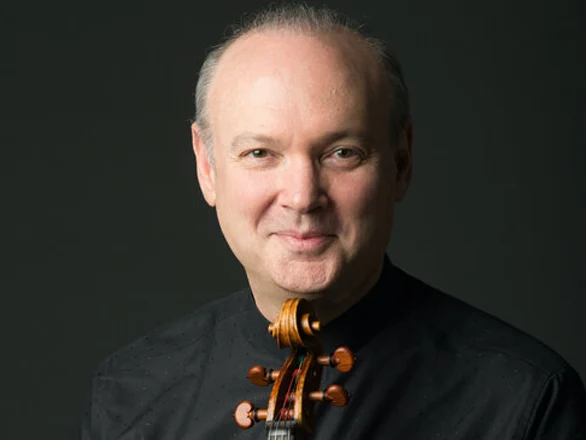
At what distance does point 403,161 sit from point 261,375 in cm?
63

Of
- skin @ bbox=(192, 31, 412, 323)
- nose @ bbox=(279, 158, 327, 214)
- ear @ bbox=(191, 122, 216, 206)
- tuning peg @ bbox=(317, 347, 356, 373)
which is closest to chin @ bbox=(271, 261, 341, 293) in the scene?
skin @ bbox=(192, 31, 412, 323)

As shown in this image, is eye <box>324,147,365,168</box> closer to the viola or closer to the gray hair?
the gray hair

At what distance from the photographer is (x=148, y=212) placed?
174 inches

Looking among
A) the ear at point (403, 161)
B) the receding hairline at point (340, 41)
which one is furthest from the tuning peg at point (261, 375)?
the receding hairline at point (340, 41)

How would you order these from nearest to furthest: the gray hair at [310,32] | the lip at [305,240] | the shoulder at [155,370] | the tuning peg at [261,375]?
1. the tuning peg at [261,375]
2. the lip at [305,240]
3. the gray hair at [310,32]
4. the shoulder at [155,370]

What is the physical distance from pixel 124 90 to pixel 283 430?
6.46 ft

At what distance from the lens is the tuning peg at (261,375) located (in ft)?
9.22

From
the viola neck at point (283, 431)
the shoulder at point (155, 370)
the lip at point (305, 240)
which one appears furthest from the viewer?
the shoulder at point (155, 370)

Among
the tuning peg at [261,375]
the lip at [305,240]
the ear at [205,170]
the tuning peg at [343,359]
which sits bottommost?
the tuning peg at [261,375]

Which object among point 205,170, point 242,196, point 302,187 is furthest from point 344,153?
point 205,170

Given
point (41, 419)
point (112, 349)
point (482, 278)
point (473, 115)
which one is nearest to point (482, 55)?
point (473, 115)

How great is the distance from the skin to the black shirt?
18 cm

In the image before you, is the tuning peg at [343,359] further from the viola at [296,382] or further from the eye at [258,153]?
the eye at [258,153]

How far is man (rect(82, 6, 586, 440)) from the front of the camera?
2.92 meters
